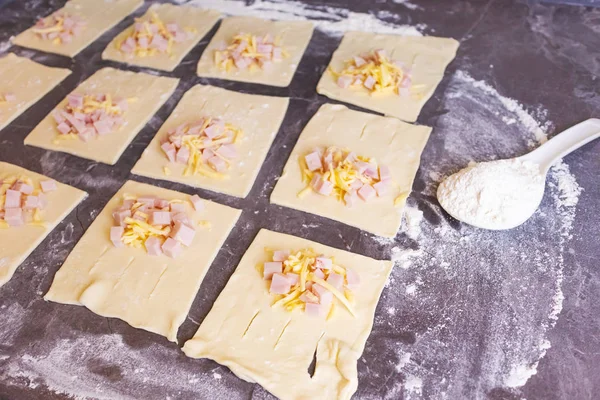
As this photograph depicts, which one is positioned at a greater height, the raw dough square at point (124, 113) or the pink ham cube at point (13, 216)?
the raw dough square at point (124, 113)

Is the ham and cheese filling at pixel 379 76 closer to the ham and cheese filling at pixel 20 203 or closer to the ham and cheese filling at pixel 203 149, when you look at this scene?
the ham and cheese filling at pixel 203 149

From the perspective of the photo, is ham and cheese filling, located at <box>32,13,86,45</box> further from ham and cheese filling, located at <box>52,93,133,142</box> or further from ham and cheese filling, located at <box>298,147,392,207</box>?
ham and cheese filling, located at <box>298,147,392,207</box>

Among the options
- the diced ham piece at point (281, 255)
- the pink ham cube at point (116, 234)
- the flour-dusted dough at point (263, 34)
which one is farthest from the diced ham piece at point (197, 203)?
the flour-dusted dough at point (263, 34)

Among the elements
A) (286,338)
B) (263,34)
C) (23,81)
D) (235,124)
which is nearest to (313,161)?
(235,124)

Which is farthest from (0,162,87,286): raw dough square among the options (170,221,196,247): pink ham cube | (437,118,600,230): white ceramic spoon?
(437,118,600,230): white ceramic spoon

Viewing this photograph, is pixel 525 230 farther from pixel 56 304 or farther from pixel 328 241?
pixel 56 304

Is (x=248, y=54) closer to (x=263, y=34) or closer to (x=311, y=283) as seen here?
(x=263, y=34)
